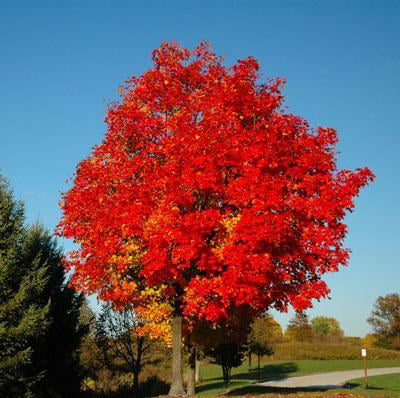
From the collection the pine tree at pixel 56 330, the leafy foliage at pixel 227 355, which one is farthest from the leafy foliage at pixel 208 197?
the leafy foliage at pixel 227 355

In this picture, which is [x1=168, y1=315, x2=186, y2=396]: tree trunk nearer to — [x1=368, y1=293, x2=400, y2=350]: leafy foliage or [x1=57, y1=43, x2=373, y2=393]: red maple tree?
[x1=57, y1=43, x2=373, y2=393]: red maple tree

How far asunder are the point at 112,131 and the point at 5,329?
9702 mm

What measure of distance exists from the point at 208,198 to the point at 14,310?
9860mm

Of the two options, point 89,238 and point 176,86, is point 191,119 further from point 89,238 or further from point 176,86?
point 89,238

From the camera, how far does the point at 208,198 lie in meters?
20.7

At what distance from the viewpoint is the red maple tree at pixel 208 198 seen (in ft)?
56.9

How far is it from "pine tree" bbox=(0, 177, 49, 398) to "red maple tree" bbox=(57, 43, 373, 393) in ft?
7.53

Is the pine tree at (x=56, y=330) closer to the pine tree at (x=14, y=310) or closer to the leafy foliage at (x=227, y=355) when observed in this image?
the pine tree at (x=14, y=310)

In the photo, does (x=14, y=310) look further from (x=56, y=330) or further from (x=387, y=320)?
(x=387, y=320)

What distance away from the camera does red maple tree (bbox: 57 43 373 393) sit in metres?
17.3

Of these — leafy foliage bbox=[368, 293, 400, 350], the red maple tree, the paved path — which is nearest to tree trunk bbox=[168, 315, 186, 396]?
the red maple tree

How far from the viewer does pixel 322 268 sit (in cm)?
1841

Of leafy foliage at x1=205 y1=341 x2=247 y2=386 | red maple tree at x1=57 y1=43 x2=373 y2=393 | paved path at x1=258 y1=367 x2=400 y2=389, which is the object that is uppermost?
red maple tree at x1=57 y1=43 x2=373 y2=393

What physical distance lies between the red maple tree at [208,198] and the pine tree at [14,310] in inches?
90.4
